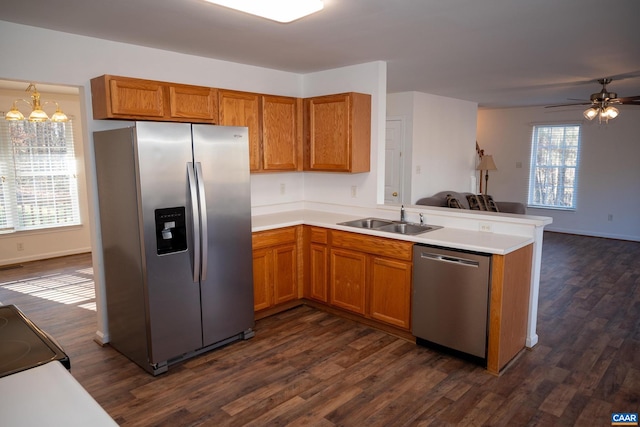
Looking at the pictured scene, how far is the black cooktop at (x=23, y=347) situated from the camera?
4.17ft

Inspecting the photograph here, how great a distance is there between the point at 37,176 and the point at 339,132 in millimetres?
4800

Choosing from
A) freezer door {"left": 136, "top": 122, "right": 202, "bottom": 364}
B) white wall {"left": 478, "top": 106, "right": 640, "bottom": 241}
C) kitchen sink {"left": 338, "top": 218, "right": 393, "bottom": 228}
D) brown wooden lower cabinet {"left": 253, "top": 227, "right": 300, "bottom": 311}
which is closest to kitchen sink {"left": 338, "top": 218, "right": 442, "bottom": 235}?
kitchen sink {"left": 338, "top": 218, "right": 393, "bottom": 228}

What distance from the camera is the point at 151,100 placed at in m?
3.28

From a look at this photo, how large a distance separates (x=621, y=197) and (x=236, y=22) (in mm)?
7399

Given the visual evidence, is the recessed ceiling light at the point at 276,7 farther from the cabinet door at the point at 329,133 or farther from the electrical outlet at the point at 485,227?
the electrical outlet at the point at 485,227

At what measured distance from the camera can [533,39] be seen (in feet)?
10.8

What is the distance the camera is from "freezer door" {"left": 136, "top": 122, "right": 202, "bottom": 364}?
2799 millimetres

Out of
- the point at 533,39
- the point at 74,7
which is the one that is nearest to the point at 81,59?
the point at 74,7

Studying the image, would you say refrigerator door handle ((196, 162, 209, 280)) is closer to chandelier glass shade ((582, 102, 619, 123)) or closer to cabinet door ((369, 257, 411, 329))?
cabinet door ((369, 257, 411, 329))

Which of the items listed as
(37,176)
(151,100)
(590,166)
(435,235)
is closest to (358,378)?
(435,235)

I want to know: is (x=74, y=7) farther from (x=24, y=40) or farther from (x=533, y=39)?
(x=533, y=39)

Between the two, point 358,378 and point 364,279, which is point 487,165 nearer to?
point 364,279

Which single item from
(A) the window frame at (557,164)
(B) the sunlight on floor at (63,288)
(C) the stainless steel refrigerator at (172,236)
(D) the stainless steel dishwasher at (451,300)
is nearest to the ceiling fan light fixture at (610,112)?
(A) the window frame at (557,164)

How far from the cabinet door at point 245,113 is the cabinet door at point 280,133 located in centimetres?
8
